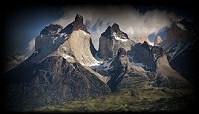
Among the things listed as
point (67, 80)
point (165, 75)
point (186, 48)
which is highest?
point (67, 80)

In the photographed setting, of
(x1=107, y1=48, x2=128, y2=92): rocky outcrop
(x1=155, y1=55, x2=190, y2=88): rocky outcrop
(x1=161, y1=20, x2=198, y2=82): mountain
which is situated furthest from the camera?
(x1=107, y1=48, x2=128, y2=92): rocky outcrop

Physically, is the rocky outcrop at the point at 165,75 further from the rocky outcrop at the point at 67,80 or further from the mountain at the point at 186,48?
the rocky outcrop at the point at 67,80

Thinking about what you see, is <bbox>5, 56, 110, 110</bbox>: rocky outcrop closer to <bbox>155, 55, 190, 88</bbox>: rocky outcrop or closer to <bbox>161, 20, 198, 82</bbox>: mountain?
<bbox>155, 55, 190, 88</bbox>: rocky outcrop

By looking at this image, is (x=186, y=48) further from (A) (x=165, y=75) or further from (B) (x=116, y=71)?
(B) (x=116, y=71)

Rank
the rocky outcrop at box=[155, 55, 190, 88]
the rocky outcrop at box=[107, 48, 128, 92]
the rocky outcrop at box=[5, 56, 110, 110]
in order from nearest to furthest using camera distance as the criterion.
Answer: the rocky outcrop at box=[155, 55, 190, 88] < the rocky outcrop at box=[5, 56, 110, 110] < the rocky outcrop at box=[107, 48, 128, 92]

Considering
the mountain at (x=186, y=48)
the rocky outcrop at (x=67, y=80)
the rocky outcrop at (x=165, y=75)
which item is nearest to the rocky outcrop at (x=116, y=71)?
the rocky outcrop at (x=67, y=80)

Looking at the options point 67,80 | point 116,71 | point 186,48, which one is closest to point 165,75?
point 186,48

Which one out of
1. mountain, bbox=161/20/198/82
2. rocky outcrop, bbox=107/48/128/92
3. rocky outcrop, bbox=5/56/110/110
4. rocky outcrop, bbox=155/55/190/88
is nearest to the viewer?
mountain, bbox=161/20/198/82

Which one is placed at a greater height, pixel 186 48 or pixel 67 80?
pixel 67 80

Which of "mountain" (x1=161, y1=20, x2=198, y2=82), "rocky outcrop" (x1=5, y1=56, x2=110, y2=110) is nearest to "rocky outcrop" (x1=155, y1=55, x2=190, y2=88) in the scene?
"mountain" (x1=161, y1=20, x2=198, y2=82)

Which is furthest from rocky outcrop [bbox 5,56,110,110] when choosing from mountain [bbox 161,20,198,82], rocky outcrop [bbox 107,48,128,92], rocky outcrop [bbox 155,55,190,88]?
mountain [bbox 161,20,198,82]

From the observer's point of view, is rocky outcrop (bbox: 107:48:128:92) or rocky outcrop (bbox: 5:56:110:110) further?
rocky outcrop (bbox: 107:48:128:92)

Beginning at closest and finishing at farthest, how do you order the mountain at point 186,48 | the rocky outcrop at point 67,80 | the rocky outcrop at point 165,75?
the mountain at point 186,48, the rocky outcrop at point 165,75, the rocky outcrop at point 67,80

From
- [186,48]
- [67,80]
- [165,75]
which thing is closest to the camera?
[186,48]
